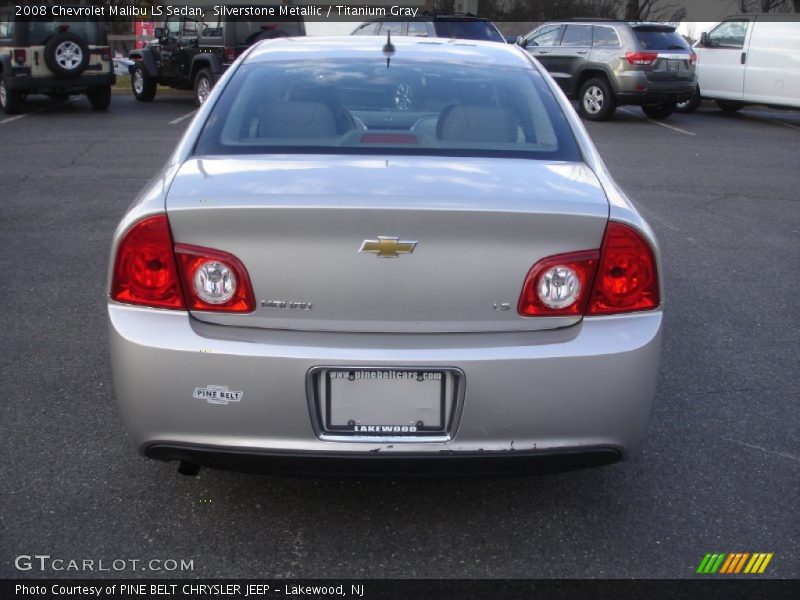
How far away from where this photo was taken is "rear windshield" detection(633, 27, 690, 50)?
614 inches

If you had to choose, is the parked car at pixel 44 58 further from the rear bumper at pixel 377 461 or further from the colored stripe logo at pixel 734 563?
the colored stripe logo at pixel 734 563

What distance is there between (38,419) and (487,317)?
2155 mm

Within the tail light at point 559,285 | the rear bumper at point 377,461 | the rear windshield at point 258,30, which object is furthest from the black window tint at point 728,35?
the rear bumper at point 377,461

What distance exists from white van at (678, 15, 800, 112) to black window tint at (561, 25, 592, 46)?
8.10 feet

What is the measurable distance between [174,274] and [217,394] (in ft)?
1.26

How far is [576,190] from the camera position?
294 centimetres

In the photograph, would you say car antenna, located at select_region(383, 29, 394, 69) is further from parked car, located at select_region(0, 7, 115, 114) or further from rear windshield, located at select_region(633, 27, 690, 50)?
rear windshield, located at select_region(633, 27, 690, 50)

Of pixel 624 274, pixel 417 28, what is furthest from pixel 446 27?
pixel 624 274

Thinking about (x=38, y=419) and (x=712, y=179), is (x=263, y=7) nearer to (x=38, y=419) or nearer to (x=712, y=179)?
(x=712, y=179)

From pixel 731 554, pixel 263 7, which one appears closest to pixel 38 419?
pixel 731 554

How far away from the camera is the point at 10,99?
15.1 meters

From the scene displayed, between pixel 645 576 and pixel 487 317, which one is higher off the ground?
pixel 487 317

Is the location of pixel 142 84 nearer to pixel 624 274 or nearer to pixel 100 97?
pixel 100 97

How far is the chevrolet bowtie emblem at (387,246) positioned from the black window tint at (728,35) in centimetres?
1550
